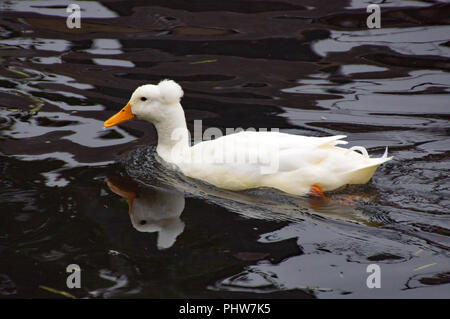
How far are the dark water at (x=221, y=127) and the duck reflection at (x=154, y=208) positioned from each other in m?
0.02

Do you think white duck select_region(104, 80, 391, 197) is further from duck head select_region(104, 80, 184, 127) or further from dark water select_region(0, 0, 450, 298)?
duck head select_region(104, 80, 184, 127)

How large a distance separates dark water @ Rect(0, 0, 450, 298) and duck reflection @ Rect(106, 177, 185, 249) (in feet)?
0.07

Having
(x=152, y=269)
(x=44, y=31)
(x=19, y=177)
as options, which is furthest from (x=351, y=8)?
(x=152, y=269)

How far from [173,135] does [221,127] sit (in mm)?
1042

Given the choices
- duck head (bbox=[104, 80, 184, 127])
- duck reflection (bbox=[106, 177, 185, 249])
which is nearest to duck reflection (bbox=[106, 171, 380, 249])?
duck reflection (bbox=[106, 177, 185, 249])

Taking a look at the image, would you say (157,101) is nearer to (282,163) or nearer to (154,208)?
(154,208)

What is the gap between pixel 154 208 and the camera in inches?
234

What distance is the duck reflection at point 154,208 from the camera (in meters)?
5.53

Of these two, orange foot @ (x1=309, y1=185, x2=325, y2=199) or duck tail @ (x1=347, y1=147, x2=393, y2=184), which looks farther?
orange foot @ (x1=309, y1=185, x2=325, y2=199)

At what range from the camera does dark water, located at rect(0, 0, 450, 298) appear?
494 cm

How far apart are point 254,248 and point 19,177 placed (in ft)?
8.23

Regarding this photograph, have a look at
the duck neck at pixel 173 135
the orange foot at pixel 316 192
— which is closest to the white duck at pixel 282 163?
the orange foot at pixel 316 192

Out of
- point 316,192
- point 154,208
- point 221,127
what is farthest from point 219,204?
point 221,127

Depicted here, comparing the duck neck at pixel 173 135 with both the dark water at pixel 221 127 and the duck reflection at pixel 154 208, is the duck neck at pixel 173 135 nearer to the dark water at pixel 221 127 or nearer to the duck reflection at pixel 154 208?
the dark water at pixel 221 127
